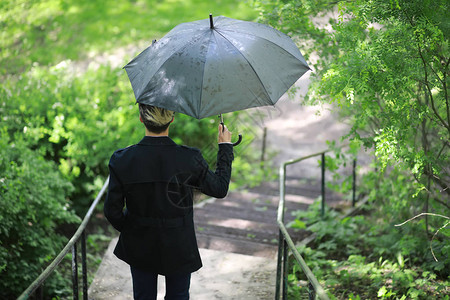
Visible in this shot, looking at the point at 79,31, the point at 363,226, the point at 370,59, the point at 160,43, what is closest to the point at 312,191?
the point at 363,226

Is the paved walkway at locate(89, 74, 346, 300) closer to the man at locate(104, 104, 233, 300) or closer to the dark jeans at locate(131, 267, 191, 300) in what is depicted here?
the dark jeans at locate(131, 267, 191, 300)

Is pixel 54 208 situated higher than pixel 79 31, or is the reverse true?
pixel 79 31

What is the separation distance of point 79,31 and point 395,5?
11.3 metres

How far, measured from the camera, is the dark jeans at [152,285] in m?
2.60

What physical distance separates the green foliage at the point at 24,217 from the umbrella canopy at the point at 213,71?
6.60 ft

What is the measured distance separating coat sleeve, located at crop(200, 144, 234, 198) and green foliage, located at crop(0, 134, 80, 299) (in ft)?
7.04

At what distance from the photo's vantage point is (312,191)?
25.8 ft

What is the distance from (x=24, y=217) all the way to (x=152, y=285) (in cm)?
229

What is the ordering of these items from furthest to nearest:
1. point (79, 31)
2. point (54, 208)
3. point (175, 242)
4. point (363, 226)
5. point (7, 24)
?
point (79, 31), point (7, 24), point (363, 226), point (54, 208), point (175, 242)

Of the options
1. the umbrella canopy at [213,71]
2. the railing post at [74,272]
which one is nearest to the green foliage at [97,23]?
the railing post at [74,272]

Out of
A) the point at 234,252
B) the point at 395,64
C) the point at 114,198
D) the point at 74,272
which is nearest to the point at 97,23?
the point at 234,252

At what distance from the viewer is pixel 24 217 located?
445 centimetres

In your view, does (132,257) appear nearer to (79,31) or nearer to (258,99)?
(258,99)

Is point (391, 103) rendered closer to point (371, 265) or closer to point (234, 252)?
point (371, 265)
